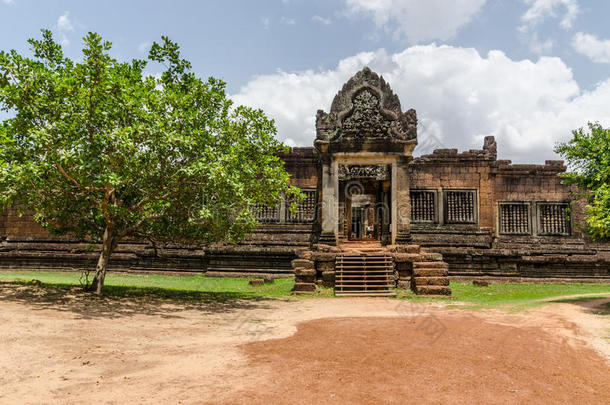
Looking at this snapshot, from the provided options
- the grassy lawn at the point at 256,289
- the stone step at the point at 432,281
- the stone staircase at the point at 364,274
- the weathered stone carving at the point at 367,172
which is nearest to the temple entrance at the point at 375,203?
the weathered stone carving at the point at 367,172

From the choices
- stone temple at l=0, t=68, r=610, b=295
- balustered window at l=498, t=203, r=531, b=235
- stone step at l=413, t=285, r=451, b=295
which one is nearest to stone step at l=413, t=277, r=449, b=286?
stone step at l=413, t=285, r=451, b=295

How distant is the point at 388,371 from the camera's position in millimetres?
4609

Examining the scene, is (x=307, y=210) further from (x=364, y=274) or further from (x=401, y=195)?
(x=364, y=274)

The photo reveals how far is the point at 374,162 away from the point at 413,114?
2.19 meters

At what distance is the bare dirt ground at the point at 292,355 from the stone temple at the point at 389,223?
200 inches

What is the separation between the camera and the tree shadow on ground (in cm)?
785

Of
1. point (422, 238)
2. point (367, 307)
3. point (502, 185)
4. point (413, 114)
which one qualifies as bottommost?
point (367, 307)

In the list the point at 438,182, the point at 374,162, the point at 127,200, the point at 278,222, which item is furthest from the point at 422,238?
the point at 127,200

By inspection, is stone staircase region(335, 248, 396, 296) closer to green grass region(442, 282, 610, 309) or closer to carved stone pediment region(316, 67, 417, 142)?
green grass region(442, 282, 610, 309)

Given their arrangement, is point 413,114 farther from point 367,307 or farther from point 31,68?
point 31,68

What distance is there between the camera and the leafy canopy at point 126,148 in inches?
311

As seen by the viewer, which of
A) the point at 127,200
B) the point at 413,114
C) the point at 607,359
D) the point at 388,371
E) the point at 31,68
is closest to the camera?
the point at 388,371

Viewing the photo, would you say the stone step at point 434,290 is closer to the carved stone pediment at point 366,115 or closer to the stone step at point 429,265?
the stone step at point 429,265

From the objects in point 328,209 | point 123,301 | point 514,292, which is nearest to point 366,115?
point 328,209
